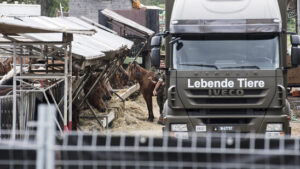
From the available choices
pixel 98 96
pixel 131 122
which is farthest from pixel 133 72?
pixel 98 96

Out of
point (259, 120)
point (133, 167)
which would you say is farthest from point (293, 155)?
point (259, 120)

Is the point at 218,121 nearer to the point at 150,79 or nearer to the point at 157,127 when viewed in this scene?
the point at 157,127

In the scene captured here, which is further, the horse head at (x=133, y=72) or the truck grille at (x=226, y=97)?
the horse head at (x=133, y=72)

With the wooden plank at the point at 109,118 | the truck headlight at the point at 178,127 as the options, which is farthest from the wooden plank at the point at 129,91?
the truck headlight at the point at 178,127

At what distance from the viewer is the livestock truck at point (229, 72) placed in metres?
11.6

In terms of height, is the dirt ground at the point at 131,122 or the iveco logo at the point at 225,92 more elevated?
the iveco logo at the point at 225,92

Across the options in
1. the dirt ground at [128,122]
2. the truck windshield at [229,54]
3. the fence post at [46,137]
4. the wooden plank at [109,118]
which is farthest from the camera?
the wooden plank at [109,118]

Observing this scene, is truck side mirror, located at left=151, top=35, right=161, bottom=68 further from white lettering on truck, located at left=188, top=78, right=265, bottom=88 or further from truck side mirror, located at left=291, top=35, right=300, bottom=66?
truck side mirror, located at left=291, top=35, right=300, bottom=66

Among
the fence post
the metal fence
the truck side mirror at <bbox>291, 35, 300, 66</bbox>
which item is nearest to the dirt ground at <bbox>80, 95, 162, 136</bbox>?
the truck side mirror at <bbox>291, 35, 300, 66</bbox>

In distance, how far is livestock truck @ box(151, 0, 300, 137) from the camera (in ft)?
38.2

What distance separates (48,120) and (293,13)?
110ft

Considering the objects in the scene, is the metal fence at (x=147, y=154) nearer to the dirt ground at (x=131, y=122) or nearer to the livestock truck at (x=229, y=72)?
the livestock truck at (x=229, y=72)

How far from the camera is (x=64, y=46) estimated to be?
12297 millimetres

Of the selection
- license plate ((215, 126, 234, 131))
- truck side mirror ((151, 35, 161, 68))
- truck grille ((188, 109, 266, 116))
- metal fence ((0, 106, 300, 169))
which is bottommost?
license plate ((215, 126, 234, 131))
